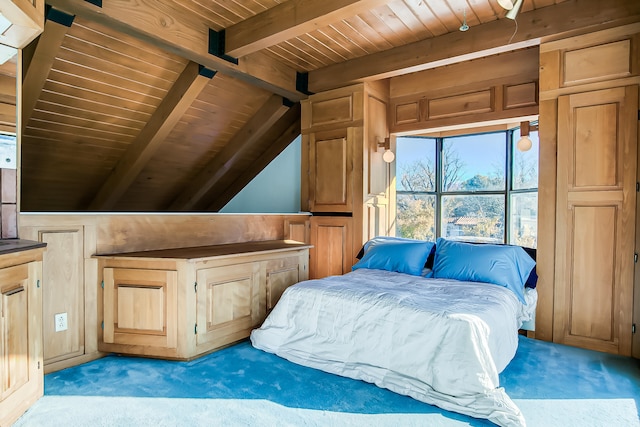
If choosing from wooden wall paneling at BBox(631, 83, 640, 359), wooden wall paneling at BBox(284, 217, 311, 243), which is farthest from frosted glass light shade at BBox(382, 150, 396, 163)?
wooden wall paneling at BBox(631, 83, 640, 359)

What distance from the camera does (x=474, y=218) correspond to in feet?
16.3

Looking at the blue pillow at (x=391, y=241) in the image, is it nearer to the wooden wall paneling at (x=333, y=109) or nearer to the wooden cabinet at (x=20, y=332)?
the wooden wall paneling at (x=333, y=109)

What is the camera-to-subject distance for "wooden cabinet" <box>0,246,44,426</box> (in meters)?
1.88

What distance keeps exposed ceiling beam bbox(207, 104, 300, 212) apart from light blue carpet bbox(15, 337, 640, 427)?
10.0 feet

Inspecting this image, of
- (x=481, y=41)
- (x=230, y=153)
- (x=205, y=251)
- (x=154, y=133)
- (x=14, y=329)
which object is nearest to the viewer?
(x=14, y=329)

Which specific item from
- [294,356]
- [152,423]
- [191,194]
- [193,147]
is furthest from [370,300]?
[191,194]

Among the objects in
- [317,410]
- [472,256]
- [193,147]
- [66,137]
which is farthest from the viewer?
[193,147]

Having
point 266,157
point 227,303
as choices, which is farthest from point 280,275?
point 266,157

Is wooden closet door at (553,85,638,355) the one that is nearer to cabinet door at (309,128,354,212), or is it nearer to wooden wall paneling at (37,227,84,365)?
cabinet door at (309,128,354,212)

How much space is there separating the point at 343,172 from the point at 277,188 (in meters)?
1.27

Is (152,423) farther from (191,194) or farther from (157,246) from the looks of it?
(191,194)

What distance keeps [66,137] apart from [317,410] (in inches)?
133

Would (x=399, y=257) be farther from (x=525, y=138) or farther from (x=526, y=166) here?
(x=526, y=166)

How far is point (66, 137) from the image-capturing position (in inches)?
148
